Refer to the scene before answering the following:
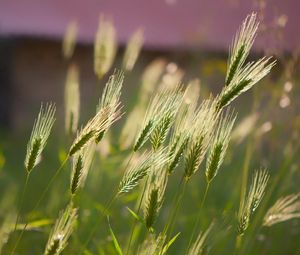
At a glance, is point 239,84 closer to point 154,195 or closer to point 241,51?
point 241,51

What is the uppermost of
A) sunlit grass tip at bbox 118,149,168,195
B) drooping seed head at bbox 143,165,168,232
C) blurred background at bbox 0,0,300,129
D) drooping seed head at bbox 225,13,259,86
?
drooping seed head at bbox 225,13,259,86

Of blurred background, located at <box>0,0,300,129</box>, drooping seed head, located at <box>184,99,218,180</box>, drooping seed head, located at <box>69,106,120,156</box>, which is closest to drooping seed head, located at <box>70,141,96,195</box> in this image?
drooping seed head, located at <box>69,106,120,156</box>

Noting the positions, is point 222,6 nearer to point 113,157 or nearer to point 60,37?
point 60,37

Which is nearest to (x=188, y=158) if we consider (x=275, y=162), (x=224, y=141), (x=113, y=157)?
(x=224, y=141)

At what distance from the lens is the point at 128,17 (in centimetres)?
491

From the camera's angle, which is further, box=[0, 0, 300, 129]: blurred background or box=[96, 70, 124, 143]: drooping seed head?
box=[0, 0, 300, 129]: blurred background

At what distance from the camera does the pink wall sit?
186 inches

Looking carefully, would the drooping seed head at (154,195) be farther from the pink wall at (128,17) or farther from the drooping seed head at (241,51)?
the pink wall at (128,17)

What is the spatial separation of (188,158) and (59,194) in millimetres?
797

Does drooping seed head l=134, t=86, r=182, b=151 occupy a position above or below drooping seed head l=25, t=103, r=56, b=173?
above

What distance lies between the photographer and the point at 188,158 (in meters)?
1.03

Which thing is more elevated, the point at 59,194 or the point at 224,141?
the point at 224,141

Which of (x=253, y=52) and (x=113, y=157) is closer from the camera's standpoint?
(x=113, y=157)

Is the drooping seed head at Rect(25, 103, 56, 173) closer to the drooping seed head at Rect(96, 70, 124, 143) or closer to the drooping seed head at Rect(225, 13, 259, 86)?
the drooping seed head at Rect(96, 70, 124, 143)
